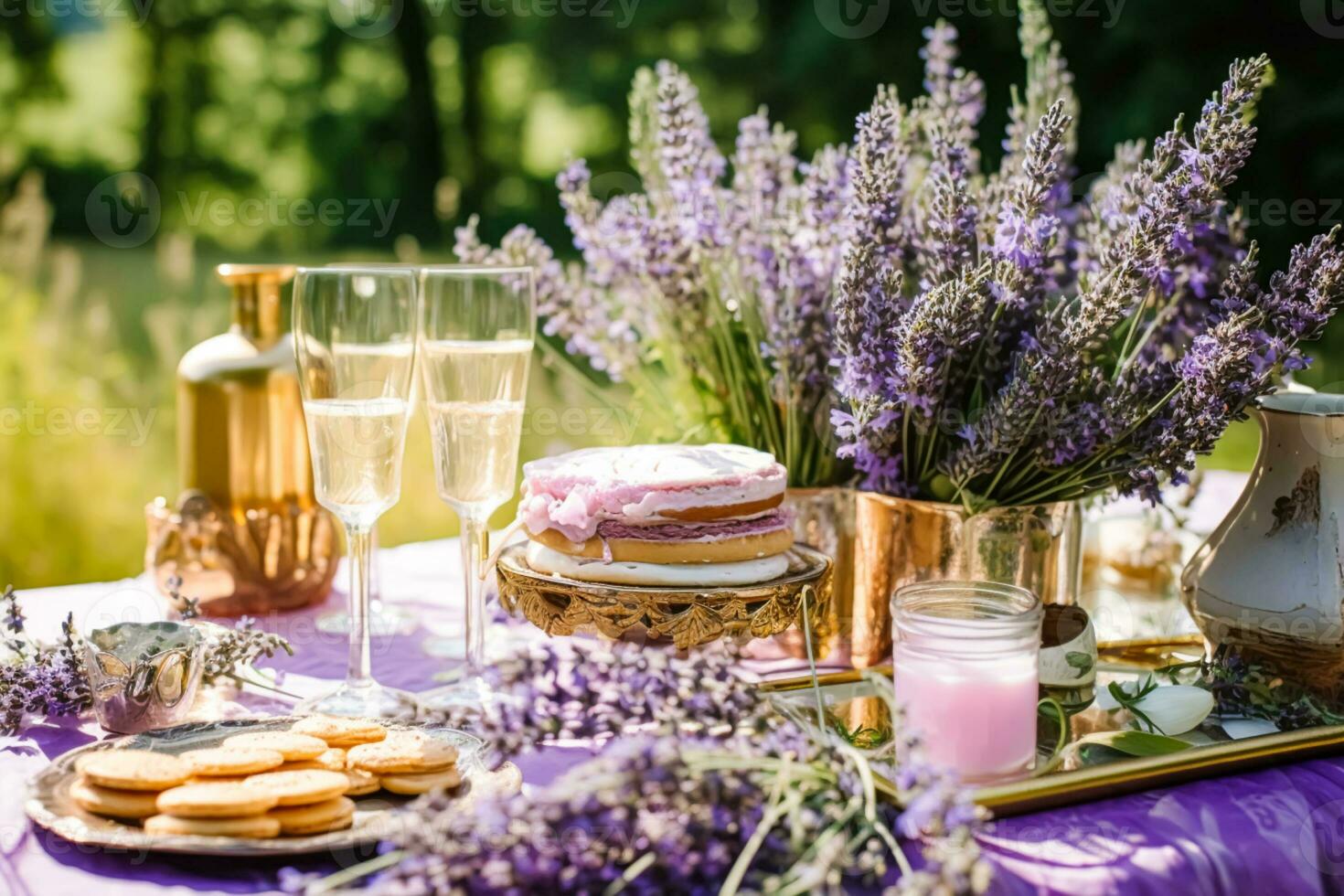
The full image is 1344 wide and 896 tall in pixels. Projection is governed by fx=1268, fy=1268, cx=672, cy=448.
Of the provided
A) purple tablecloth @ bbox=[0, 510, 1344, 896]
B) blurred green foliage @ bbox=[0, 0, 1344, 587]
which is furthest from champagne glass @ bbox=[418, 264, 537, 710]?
blurred green foliage @ bbox=[0, 0, 1344, 587]

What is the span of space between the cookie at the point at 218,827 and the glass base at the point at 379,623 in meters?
0.80

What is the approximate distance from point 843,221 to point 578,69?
34.7ft

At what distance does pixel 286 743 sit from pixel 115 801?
149 mm

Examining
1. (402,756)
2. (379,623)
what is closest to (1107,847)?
(402,756)

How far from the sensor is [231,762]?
110 cm

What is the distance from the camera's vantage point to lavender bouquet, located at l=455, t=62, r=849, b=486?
173 cm

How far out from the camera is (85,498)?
3.44 meters

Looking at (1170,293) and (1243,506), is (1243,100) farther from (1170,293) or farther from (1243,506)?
(1243,506)

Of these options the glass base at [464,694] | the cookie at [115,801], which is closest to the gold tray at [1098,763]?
the glass base at [464,694]

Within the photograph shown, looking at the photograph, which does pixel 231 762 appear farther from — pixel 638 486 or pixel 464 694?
pixel 638 486

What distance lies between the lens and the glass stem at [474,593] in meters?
1.55

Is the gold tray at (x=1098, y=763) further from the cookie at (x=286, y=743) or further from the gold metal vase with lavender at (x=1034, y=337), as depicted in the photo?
the cookie at (x=286, y=743)

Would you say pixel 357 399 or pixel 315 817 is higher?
pixel 357 399

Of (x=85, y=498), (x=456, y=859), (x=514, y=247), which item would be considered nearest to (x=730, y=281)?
(x=514, y=247)
